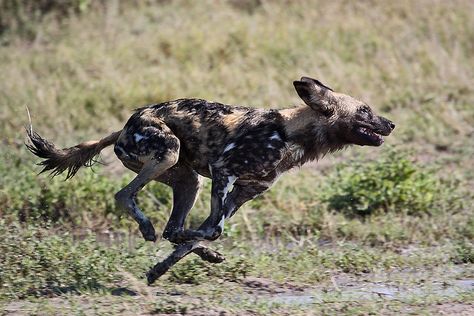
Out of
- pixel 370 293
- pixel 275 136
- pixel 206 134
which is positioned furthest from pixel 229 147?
pixel 370 293

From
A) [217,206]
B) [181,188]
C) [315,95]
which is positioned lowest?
[217,206]

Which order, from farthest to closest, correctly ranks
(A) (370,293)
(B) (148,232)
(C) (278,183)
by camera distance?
(C) (278,183) < (B) (148,232) < (A) (370,293)

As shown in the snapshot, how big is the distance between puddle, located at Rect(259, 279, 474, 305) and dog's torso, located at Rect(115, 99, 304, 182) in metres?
0.87

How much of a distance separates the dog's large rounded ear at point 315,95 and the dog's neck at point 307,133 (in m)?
0.07

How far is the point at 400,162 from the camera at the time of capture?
339 inches

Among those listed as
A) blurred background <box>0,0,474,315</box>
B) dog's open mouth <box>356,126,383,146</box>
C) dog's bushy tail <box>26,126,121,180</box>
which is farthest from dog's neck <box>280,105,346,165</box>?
dog's bushy tail <box>26,126,121,180</box>

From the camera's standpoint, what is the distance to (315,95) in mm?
6672

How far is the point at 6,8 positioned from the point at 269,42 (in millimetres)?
3743

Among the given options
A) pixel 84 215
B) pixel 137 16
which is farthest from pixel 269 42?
pixel 84 215

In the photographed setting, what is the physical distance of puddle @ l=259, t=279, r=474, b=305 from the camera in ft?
19.6

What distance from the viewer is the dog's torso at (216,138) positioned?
6512 millimetres

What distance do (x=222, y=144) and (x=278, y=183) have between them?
8.19ft

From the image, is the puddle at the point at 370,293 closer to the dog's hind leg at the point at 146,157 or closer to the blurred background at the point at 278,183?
the blurred background at the point at 278,183

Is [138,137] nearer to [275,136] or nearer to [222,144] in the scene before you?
[222,144]
